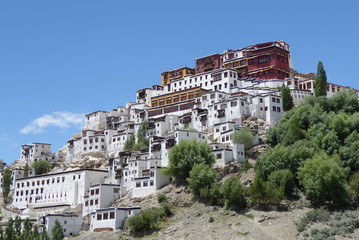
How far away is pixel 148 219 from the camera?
6569 centimetres

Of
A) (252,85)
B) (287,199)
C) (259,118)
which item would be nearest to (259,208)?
(287,199)

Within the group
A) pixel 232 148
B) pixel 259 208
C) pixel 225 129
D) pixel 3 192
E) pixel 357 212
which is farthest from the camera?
pixel 3 192

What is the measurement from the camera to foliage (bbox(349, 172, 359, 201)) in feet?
203

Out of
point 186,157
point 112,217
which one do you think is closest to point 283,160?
point 186,157

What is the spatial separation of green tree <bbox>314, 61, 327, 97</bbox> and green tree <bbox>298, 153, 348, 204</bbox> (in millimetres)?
26700

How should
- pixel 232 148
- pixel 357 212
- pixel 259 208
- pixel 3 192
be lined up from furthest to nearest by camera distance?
1. pixel 3 192
2. pixel 232 148
3. pixel 259 208
4. pixel 357 212

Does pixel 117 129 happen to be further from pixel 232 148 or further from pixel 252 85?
pixel 232 148

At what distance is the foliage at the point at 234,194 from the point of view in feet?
210

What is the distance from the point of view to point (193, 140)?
74.8 metres

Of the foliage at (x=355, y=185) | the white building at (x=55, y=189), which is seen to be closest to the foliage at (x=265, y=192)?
the foliage at (x=355, y=185)

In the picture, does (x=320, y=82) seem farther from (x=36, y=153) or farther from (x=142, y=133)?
(x=36, y=153)

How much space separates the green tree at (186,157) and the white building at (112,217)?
23.5 feet

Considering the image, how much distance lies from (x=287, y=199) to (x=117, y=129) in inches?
1772

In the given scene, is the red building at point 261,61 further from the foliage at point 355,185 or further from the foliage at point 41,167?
the foliage at point 355,185
